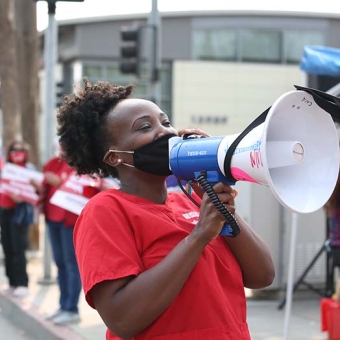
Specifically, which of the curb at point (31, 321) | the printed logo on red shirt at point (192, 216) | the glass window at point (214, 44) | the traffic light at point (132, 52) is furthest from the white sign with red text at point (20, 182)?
the glass window at point (214, 44)

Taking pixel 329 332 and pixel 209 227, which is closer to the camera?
pixel 209 227

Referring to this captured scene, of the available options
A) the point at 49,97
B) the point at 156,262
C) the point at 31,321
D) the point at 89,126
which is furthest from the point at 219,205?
the point at 49,97

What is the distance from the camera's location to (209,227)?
2.32 m

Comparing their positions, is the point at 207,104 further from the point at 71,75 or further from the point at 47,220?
the point at 47,220

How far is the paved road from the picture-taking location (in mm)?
7719

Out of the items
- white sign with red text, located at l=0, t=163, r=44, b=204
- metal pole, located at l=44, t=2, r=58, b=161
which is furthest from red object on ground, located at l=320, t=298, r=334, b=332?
metal pole, located at l=44, t=2, r=58, b=161

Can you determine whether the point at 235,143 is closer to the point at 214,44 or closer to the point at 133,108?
the point at 133,108

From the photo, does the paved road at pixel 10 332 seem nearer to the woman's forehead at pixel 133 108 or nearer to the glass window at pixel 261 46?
the woman's forehead at pixel 133 108

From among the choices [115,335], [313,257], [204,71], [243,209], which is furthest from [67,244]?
[204,71]

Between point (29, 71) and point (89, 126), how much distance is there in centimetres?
1133

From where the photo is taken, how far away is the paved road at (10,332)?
7.72 m

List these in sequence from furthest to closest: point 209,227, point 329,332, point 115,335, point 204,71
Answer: point 204,71, point 329,332, point 115,335, point 209,227

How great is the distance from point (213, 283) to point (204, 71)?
95.3 feet

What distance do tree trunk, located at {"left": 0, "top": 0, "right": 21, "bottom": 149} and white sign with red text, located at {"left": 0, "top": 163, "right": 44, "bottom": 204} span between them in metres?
3.90
